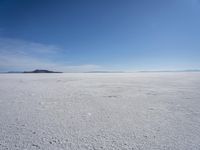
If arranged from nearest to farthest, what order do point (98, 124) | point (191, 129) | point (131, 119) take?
point (191, 129) → point (98, 124) → point (131, 119)

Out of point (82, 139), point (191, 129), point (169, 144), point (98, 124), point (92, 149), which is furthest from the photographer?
point (98, 124)

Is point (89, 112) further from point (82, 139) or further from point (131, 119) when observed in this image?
point (82, 139)

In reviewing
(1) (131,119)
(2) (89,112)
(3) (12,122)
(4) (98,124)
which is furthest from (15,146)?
(1) (131,119)

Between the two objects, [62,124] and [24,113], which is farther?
[24,113]

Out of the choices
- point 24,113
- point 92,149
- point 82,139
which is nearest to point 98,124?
point 82,139

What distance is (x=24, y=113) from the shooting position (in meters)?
3.59

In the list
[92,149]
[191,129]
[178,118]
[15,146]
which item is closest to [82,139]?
[92,149]

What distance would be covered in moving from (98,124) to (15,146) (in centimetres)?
156

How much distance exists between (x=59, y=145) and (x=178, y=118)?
2.84 meters

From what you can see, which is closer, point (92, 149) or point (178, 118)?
point (92, 149)

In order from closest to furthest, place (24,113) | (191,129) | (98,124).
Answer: (191,129) < (98,124) < (24,113)

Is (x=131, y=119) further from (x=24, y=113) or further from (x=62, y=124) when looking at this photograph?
(x=24, y=113)

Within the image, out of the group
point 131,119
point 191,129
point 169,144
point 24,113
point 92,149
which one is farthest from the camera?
point 24,113

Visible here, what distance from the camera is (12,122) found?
9.72ft
